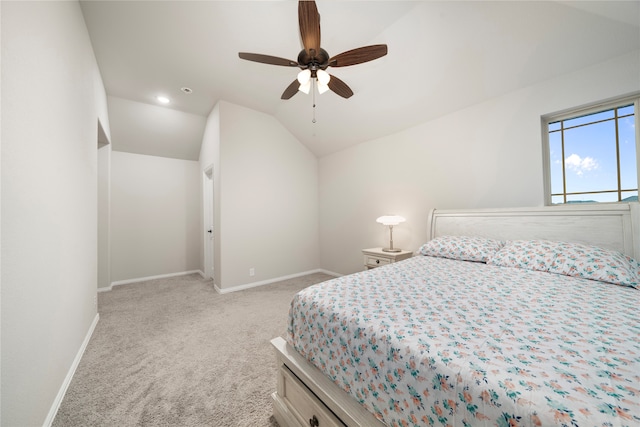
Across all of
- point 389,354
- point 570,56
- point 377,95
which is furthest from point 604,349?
point 377,95

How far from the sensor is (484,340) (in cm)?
84

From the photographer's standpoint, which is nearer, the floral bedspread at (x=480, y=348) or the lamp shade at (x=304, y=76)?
the floral bedspread at (x=480, y=348)

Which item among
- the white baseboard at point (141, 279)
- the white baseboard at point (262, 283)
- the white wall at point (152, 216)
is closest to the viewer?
the white baseboard at point (262, 283)

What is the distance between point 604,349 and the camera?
2.52 feet

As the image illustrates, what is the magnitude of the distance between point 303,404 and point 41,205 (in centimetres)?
182

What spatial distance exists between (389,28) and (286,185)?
8.83ft

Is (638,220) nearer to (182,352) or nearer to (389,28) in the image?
(389,28)

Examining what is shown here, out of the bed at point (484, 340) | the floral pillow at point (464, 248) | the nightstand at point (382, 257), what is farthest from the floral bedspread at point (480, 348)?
the nightstand at point (382, 257)

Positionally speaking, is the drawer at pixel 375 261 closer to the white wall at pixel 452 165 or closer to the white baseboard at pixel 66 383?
the white wall at pixel 452 165

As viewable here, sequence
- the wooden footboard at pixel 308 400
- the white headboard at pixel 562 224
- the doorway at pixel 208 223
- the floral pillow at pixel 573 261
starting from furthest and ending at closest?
the doorway at pixel 208 223, the white headboard at pixel 562 224, the floral pillow at pixel 573 261, the wooden footboard at pixel 308 400

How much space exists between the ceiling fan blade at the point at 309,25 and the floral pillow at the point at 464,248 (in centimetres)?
210

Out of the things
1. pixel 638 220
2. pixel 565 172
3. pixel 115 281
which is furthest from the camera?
pixel 115 281

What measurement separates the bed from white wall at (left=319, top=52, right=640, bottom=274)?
67 cm

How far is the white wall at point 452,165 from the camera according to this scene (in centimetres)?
204
